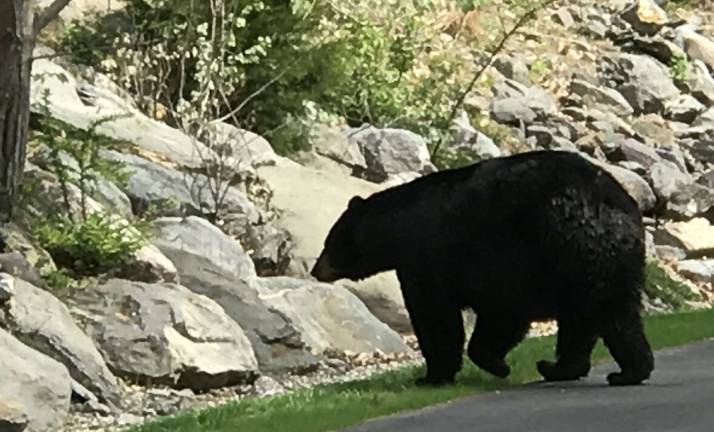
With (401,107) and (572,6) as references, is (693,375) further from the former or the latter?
(572,6)

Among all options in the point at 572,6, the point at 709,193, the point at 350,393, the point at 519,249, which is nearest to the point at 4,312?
the point at 350,393

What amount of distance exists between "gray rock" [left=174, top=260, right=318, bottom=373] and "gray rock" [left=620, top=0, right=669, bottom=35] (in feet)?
74.5

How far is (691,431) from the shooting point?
29.1 feet

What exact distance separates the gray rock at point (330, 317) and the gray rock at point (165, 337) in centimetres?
160

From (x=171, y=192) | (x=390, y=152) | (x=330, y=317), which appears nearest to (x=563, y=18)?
(x=390, y=152)

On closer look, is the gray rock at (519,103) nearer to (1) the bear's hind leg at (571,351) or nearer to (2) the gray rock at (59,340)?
(2) the gray rock at (59,340)

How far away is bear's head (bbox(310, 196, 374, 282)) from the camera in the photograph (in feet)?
42.4

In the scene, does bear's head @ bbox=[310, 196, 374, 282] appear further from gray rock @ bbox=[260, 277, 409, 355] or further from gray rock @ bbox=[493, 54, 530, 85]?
gray rock @ bbox=[493, 54, 530, 85]

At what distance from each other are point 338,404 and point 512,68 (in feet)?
76.4

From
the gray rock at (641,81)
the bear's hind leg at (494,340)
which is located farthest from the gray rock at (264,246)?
the gray rock at (641,81)

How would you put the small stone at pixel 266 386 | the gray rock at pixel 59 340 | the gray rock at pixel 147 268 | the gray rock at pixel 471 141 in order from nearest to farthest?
the gray rock at pixel 59 340 → the small stone at pixel 266 386 → the gray rock at pixel 147 268 → the gray rock at pixel 471 141

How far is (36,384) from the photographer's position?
12211mm

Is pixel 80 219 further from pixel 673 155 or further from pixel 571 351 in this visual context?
pixel 673 155

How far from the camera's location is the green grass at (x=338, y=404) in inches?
415
